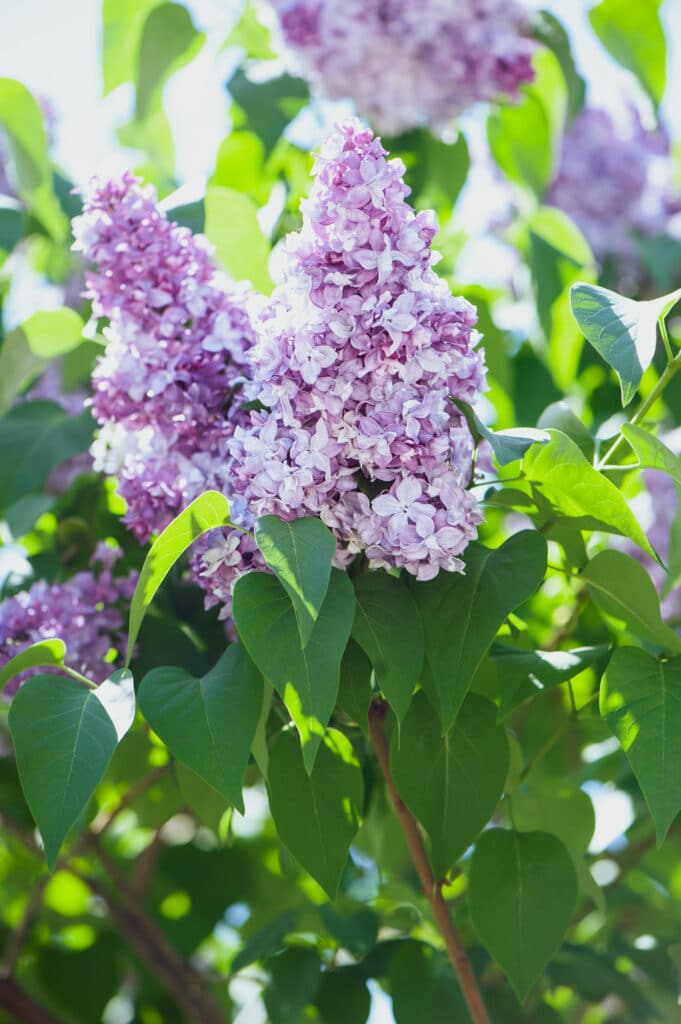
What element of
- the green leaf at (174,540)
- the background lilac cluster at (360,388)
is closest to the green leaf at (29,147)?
the background lilac cluster at (360,388)

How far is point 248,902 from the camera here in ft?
4.55

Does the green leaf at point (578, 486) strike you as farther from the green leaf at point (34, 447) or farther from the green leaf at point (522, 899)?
the green leaf at point (34, 447)

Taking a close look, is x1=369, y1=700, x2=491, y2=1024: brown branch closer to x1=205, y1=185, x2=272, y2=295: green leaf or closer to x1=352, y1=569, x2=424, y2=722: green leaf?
x1=352, y1=569, x2=424, y2=722: green leaf

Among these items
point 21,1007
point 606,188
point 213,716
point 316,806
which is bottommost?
point 21,1007

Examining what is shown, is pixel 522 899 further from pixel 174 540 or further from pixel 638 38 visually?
pixel 638 38

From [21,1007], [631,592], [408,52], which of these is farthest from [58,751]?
[408,52]

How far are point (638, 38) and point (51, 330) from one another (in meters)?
0.81

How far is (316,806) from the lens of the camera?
0.67 meters

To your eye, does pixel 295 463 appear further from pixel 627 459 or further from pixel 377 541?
pixel 627 459

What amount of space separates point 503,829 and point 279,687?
10.0 inches

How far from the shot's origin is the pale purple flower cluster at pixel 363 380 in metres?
0.61

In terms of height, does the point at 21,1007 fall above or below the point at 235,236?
below

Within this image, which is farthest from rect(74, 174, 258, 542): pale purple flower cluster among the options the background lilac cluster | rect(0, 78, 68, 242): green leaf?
rect(0, 78, 68, 242): green leaf

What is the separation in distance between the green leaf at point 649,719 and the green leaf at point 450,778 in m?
0.08
